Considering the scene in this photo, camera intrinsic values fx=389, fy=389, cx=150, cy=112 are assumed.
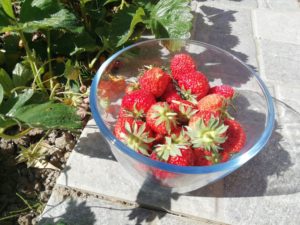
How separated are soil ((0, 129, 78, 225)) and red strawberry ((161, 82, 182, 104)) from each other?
0.28 metres

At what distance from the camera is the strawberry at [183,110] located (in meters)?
0.81

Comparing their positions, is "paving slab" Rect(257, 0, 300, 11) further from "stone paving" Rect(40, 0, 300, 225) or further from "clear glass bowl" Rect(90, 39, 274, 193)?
"clear glass bowl" Rect(90, 39, 274, 193)

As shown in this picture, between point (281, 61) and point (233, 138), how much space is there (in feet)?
1.86

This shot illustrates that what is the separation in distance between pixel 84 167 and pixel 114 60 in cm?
27

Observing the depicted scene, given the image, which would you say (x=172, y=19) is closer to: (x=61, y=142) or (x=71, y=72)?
(x=71, y=72)

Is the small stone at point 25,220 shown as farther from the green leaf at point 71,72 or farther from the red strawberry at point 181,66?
the red strawberry at point 181,66

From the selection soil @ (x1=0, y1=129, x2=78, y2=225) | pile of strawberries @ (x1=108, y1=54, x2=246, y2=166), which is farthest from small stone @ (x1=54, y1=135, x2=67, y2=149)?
pile of strawberries @ (x1=108, y1=54, x2=246, y2=166)

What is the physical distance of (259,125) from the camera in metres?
0.91

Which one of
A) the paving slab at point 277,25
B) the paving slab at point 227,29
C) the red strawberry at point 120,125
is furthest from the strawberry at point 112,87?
the paving slab at point 277,25

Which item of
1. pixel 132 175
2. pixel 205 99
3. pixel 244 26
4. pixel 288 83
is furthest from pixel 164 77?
pixel 244 26

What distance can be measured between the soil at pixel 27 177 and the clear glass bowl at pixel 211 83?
21cm

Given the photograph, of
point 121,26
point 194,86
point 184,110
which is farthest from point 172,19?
point 184,110

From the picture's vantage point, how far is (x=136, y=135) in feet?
2.46

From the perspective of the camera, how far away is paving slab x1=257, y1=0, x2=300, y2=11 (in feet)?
5.13
